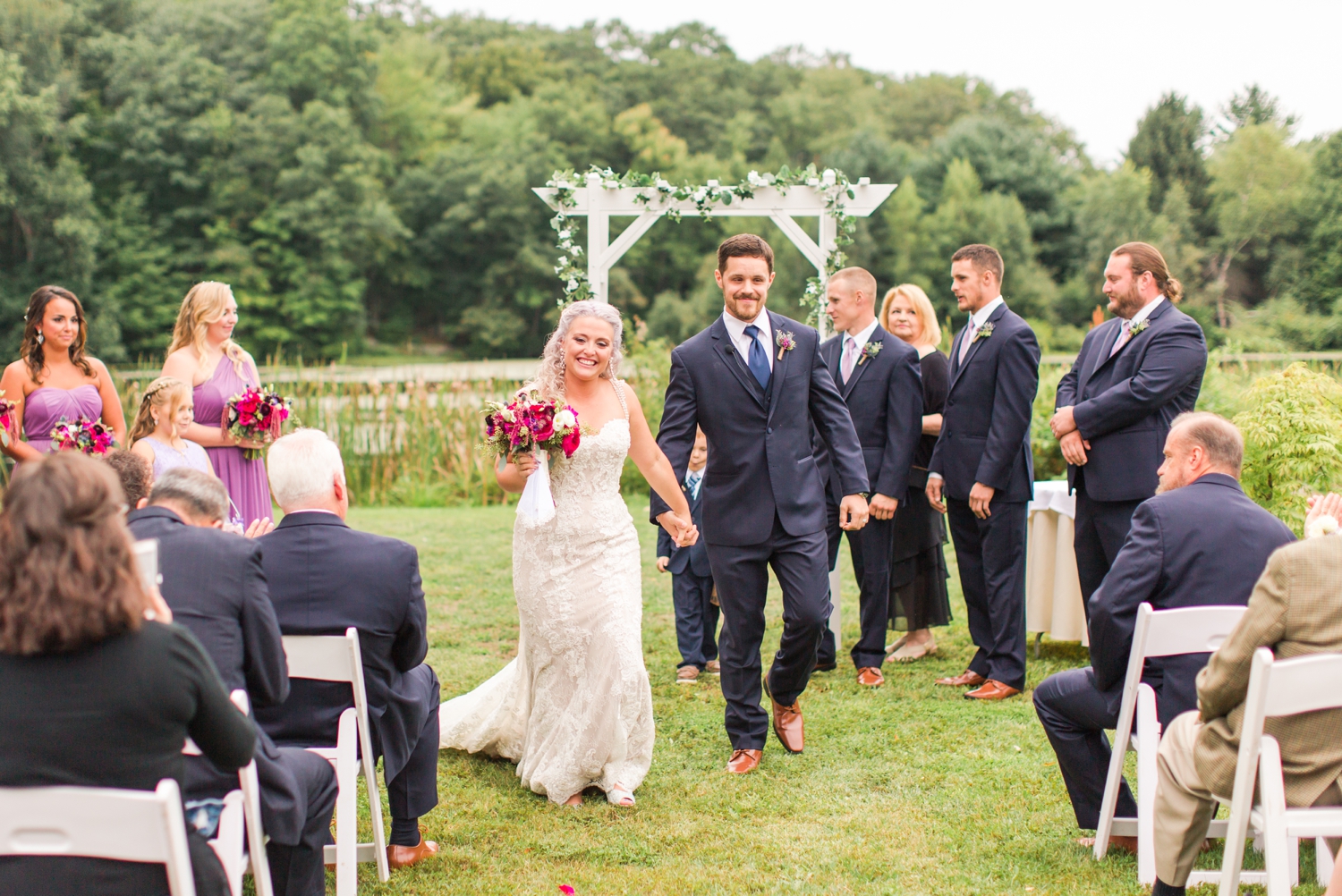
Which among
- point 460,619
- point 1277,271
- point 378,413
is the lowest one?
point 460,619

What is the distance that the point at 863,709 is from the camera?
572 centimetres

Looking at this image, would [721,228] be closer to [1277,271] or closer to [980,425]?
[1277,271]

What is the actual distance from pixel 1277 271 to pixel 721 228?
21324 millimetres

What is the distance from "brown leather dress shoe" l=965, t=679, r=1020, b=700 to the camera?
19.2ft

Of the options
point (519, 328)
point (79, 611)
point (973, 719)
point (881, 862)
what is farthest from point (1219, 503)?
point (519, 328)

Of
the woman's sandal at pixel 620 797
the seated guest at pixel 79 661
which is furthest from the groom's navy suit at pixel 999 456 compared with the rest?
A: the seated guest at pixel 79 661

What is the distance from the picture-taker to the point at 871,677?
6.18m

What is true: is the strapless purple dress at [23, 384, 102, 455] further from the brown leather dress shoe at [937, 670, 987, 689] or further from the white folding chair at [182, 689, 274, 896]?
the brown leather dress shoe at [937, 670, 987, 689]

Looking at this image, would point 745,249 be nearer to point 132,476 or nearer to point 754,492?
point 754,492

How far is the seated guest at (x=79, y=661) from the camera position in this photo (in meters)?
2.23

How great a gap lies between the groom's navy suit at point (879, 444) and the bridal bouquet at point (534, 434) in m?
2.13

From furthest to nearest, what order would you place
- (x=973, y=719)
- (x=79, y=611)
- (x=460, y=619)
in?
(x=460, y=619) → (x=973, y=719) → (x=79, y=611)

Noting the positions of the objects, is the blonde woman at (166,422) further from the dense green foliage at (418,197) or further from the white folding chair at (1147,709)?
the dense green foliage at (418,197)

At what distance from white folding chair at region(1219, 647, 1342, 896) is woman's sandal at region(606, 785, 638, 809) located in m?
2.22
